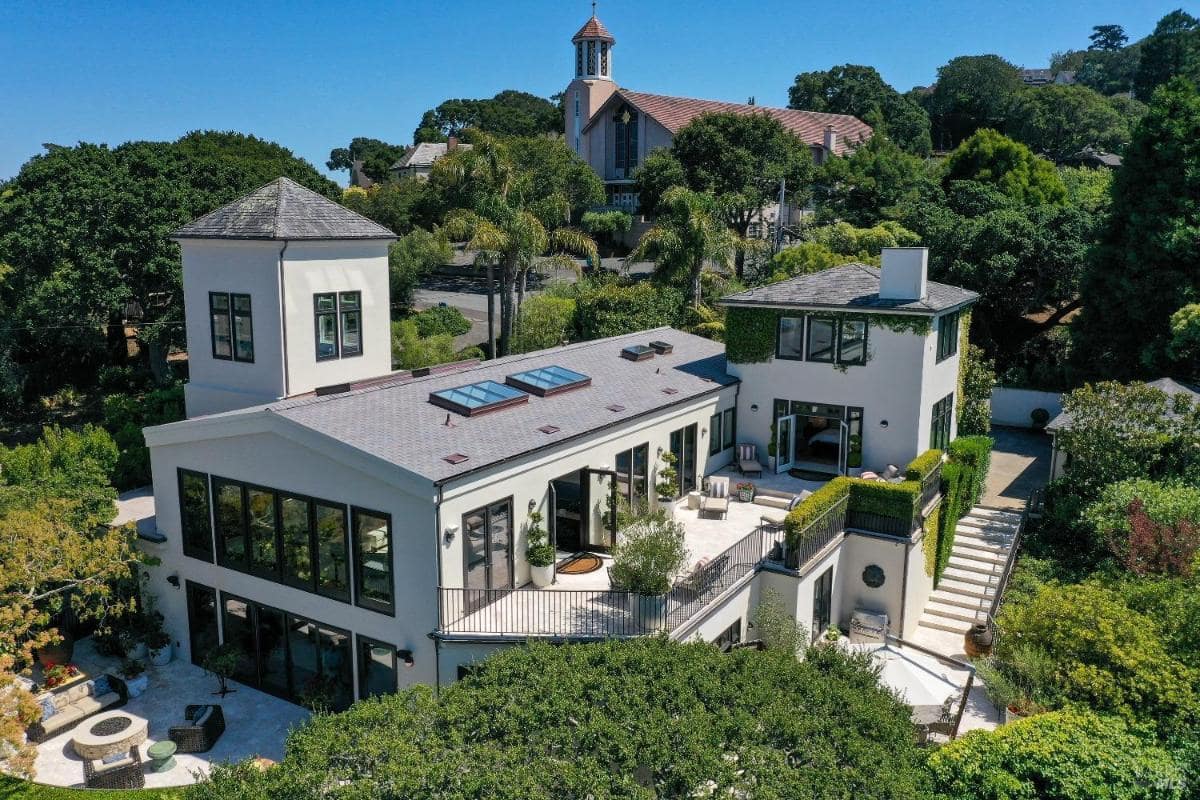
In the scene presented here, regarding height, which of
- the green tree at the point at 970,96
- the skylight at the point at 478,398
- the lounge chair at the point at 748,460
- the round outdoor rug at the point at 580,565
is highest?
the green tree at the point at 970,96

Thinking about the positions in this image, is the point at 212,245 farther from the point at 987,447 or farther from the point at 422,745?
the point at 987,447

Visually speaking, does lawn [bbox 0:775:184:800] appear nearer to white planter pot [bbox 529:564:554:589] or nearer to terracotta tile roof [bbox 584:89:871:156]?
white planter pot [bbox 529:564:554:589]

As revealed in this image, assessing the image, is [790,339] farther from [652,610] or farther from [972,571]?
[652,610]

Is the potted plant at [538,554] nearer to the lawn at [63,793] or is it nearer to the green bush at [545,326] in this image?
the lawn at [63,793]

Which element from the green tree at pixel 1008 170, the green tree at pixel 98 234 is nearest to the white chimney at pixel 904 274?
the green tree at pixel 98 234

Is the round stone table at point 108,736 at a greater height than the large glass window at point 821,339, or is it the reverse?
the large glass window at point 821,339

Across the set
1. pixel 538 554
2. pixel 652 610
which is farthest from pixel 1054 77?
pixel 652 610

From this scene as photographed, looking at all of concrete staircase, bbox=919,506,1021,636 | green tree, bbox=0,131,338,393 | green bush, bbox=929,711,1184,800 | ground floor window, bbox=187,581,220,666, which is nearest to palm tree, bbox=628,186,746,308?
concrete staircase, bbox=919,506,1021,636
